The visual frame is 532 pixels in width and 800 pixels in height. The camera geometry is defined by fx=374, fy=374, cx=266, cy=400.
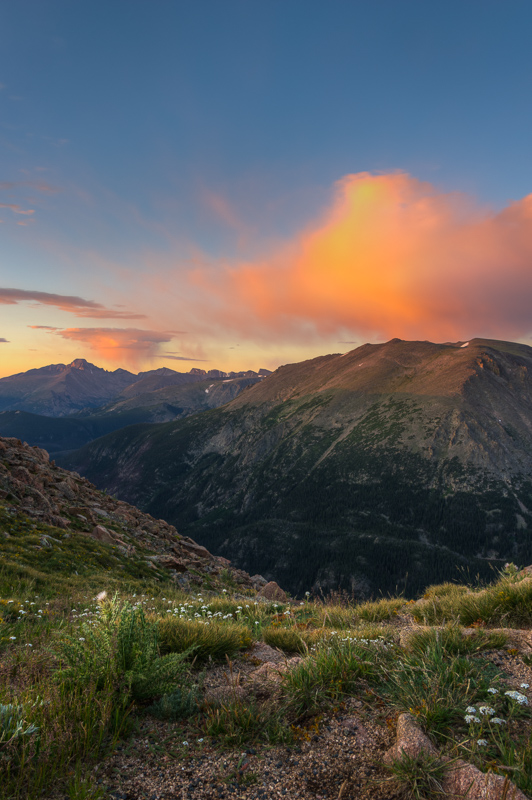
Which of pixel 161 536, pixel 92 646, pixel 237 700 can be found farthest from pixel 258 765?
pixel 161 536

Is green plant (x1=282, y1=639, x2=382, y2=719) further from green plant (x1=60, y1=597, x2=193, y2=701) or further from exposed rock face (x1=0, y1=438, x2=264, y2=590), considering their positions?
exposed rock face (x1=0, y1=438, x2=264, y2=590)

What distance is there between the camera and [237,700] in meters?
4.84

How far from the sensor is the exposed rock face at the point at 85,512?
822 inches

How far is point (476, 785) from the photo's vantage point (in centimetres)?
341

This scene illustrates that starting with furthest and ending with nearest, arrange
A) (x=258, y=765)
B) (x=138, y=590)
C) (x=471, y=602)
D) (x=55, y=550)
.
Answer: (x=55, y=550) → (x=138, y=590) → (x=471, y=602) → (x=258, y=765)

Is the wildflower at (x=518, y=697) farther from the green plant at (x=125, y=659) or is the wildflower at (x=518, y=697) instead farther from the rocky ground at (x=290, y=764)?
the green plant at (x=125, y=659)

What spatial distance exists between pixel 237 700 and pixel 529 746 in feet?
10.5

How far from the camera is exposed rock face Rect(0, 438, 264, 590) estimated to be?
68.5ft

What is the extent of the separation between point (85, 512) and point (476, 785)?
24664mm

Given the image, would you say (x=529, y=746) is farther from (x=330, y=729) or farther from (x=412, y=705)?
(x=330, y=729)

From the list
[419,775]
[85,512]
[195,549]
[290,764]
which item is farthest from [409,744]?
[195,549]

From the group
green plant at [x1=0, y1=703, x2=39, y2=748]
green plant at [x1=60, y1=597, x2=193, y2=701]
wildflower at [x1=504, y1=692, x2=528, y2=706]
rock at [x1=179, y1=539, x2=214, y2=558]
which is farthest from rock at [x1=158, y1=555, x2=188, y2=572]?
wildflower at [x1=504, y1=692, x2=528, y2=706]

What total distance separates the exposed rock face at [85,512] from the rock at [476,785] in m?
17.4

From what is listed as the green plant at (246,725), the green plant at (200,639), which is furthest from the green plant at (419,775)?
the green plant at (200,639)
